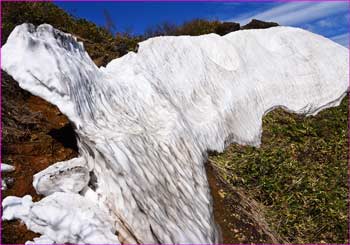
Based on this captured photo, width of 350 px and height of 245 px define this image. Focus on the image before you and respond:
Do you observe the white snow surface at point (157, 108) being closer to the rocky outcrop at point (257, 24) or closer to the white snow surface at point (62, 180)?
the white snow surface at point (62, 180)

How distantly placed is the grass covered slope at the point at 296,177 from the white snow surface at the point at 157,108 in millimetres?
469

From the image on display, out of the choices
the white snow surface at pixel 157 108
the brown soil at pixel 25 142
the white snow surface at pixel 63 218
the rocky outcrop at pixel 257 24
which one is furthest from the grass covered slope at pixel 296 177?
the rocky outcrop at pixel 257 24

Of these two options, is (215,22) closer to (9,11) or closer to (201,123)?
(9,11)

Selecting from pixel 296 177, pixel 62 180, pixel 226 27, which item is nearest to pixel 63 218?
pixel 62 180

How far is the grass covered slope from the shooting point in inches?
257

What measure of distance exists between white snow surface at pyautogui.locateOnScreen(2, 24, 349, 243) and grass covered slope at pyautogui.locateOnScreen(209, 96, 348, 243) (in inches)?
18.4

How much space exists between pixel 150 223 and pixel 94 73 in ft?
8.80

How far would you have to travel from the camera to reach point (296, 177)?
7660 mm

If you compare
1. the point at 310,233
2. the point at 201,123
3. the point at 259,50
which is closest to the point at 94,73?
the point at 201,123

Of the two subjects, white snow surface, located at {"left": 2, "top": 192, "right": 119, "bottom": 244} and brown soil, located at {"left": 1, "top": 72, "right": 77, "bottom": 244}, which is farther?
brown soil, located at {"left": 1, "top": 72, "right": 77, "bottom": 244}

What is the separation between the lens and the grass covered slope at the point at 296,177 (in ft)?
21.5

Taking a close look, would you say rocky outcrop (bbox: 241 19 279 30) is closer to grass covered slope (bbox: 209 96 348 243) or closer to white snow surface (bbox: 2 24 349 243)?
white snow surface (bbox: 2 24 349 243)

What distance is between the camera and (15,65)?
16.5 feet

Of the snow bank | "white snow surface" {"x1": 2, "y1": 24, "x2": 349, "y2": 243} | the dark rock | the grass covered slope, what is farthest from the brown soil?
the dark rock
